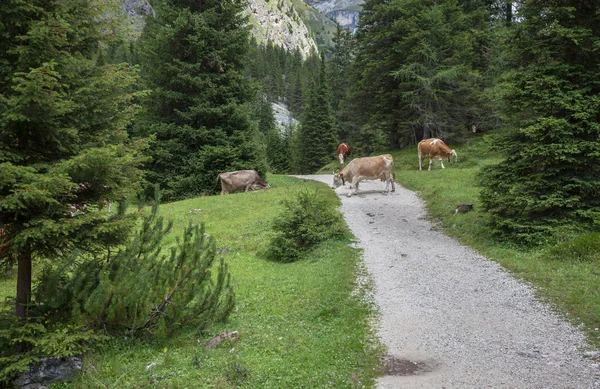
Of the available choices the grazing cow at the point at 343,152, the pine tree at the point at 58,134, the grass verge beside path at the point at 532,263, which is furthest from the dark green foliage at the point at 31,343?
the grazing cow at the point at 343,152

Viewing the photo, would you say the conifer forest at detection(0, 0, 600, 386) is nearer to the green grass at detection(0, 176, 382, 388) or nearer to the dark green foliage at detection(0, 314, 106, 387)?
the dark green foliage at detection(0, 314, 106, 387)

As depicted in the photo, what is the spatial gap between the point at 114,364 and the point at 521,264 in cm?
852

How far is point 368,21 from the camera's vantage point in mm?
39281

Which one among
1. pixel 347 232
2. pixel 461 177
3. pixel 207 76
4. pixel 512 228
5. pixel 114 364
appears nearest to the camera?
pixel 114 364

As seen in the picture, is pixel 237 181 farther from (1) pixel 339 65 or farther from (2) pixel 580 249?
(1) pixel 339 65

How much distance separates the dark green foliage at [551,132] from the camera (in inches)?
406

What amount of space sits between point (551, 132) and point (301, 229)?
7087mm

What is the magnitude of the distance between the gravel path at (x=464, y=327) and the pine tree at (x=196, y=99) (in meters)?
15.0

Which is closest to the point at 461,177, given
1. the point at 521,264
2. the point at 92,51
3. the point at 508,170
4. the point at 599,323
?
the point at 508,170

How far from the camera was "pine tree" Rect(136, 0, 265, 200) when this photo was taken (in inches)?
943

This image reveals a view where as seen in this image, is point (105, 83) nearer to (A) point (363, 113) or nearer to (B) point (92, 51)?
(B) point (92, 51)

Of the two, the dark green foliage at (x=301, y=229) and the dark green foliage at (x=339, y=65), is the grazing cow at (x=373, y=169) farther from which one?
the dark green foliage at (x=339, y=65)

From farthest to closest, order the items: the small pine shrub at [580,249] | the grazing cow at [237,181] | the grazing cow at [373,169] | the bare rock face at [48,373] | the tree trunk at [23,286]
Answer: the grazing cow at [237,181] → the grazing cow at [373,169] → the small pine shrub at [580,249] → the tree trunk at [23,286] → the bare rock face at [48,373]

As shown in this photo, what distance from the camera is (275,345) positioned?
6.05 metres
